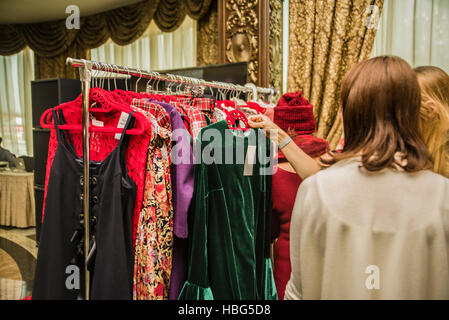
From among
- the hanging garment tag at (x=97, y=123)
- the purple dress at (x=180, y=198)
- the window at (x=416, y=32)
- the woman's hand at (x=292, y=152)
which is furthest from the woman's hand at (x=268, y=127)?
the window at (x=416, y=32)

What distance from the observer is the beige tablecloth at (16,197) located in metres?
4.41

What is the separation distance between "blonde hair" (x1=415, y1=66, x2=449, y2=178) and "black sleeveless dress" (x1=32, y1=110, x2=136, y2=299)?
100 cm

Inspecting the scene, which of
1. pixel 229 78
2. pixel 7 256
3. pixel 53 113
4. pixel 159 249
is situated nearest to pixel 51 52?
pixel 7 256

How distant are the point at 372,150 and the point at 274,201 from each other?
27.7 inches

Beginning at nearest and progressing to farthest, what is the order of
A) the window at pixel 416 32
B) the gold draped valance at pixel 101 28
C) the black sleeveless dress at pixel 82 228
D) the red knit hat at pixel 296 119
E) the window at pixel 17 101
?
the black sleeveless dress at pixel 82 228 → the red knit hat at pixel 296 119 → the window at pixel 416 32 → the gold draped valance at pixel 101 28 → the window at pixel 17 101

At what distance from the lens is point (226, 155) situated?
1187 mm

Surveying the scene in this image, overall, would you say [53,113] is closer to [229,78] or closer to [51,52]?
[229,78]

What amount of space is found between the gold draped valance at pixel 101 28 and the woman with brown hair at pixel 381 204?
3321 millimetres

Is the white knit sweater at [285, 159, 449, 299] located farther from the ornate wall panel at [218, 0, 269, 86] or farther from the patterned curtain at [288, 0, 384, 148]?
the ornate wall panel at [218, 0, 269, 86]

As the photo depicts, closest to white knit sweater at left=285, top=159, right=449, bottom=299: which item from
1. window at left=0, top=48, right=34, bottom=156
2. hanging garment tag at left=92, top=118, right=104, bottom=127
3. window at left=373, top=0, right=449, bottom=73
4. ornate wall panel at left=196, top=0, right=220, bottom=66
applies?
hanging garment tag at left=92, top=118, right=104, bottom=127

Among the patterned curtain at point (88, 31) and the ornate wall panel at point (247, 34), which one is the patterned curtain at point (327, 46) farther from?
the patterned curtain at point (88, 31)

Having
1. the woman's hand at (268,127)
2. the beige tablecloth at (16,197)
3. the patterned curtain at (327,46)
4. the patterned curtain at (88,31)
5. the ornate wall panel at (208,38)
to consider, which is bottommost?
the beige tablecloth at (16,197)

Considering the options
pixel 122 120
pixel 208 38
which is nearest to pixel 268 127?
pixel 122 120

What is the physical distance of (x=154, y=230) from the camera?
1.05 meters
